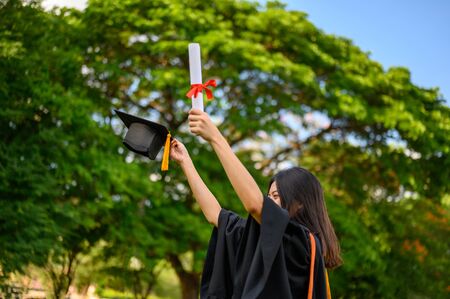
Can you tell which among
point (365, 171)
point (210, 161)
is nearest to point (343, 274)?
point (365, 171)

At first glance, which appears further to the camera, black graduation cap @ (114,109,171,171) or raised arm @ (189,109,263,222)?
black graduation cap @ (114,109,171,171)

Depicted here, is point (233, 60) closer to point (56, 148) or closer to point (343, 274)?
point (56, 148)

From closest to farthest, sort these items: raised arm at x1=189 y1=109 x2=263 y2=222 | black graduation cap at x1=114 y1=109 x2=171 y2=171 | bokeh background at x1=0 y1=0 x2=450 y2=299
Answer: raised arm at x1=189 y1=109 x2=263 y2=222 < black graduation cap at x1=114 y1=109 x2=171 y2=171 < bokeh background at x1=0 y1=0 x2=450 y2=299

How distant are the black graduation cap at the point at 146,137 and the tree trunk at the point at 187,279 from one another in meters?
11.0

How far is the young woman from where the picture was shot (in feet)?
7.74

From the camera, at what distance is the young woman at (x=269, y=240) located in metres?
2.36

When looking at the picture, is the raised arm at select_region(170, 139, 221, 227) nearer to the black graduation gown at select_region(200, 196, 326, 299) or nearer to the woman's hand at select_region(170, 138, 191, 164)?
the woman's hand at select_region(170, 138, 191, 164)

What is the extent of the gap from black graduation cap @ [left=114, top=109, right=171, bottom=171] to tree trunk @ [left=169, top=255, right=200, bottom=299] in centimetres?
1099

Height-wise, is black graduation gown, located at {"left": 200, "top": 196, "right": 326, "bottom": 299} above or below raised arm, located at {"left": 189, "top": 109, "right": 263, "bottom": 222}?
below

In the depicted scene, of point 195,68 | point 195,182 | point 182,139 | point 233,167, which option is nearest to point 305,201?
point 233,167

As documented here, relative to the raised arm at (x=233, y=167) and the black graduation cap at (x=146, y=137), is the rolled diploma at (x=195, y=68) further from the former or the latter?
the black graduation cap at (x=146, y=137)

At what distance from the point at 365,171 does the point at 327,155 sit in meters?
0.97

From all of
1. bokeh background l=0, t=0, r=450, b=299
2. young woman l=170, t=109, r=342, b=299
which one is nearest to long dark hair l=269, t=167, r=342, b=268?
young woman l=170, t=109, r=342, b=299

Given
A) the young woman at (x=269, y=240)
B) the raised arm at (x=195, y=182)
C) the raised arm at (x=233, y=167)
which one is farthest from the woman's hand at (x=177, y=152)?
the raised arm at (x=233, y=167)
